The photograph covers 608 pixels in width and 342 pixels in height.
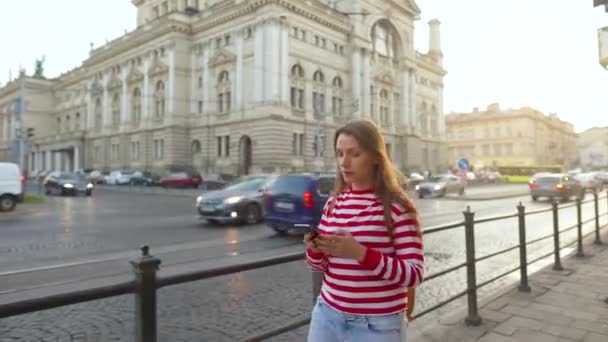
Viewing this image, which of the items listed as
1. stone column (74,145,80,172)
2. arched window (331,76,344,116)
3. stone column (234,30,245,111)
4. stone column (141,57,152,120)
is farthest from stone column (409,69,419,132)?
stone column (74,145,80,172)

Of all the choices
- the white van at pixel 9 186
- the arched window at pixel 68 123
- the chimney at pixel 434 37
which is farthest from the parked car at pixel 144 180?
the chimney at pixel 434 37

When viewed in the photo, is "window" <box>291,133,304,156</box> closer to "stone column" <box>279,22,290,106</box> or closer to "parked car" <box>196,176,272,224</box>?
"stone column" <box>279,22,290,106</box>

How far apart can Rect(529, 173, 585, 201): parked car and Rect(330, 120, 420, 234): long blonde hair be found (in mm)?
25457

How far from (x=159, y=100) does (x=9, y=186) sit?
35.1 m

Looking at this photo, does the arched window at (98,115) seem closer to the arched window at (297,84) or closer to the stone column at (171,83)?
the stone column at (171,83)

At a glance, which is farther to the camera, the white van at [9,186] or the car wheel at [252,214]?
the white van at [9,186]

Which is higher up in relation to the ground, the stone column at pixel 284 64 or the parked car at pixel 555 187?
the stone column at pixel 284 64

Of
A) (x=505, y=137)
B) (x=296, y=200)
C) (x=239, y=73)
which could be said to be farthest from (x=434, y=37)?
(x=296, y=200)

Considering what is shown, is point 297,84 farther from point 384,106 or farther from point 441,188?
point 441,188

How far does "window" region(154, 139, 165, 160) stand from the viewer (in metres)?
49.9

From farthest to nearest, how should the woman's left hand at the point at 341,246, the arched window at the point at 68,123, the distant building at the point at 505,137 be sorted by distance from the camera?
the distant building at the point at 505,137 → the arched window at the point at 68,123 → the woman's left hand at the point at 341,246

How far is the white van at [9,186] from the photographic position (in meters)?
17.8

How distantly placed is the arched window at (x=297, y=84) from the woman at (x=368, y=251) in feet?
140

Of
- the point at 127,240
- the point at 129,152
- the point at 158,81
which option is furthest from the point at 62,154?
the point at 127,240
